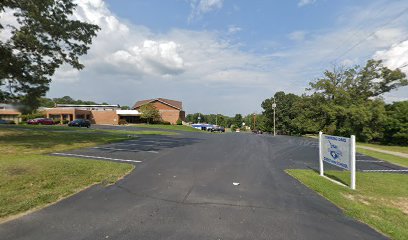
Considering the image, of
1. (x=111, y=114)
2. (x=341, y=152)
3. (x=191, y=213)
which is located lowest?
(x=191, y=213)

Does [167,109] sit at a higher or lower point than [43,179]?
→ higher

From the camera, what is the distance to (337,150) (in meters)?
9.80

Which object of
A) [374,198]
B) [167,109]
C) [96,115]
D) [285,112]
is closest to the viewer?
[374,198]

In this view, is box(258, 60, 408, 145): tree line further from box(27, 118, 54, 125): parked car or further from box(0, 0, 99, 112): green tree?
box(27, 118, 54, 125): parked car

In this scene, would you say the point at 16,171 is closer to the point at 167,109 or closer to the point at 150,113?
the point at 150,113

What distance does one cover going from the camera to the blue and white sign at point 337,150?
9082 mm

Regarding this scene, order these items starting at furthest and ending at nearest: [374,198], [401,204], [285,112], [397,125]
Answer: [285,112] → [397,125] → [374,198] → [401,204]

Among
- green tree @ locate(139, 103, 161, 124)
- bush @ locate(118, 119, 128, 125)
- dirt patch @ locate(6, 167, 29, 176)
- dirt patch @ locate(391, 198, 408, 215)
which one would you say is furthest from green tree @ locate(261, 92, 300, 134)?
dirt patch @ locate(6, 167, 29, 176)

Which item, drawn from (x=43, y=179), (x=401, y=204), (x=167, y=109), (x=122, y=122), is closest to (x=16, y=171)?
(x=43, y=179)

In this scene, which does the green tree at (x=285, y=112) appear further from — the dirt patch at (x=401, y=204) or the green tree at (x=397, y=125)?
the dirt patch at (x=401, y=204)

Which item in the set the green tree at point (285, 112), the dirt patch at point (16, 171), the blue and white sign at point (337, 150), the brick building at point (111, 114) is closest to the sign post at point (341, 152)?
the blue and white sign at point (337, 150)

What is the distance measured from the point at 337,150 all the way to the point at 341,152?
315 mm

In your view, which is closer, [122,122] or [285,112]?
[122,122]

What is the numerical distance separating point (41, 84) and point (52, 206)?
15.8 m
